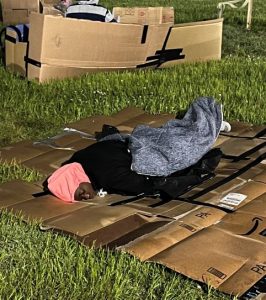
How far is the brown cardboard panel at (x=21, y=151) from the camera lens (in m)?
4.16

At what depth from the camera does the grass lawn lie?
8.27 feet

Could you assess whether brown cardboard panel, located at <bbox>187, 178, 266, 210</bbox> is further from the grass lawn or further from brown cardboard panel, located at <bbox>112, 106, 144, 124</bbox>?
brown cardboard panel, located at <bbox>112, 106, 144, 124</bbox>

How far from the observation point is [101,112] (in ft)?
17.2

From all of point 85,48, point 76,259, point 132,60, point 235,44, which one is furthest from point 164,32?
point 76,259

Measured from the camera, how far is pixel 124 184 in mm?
3482

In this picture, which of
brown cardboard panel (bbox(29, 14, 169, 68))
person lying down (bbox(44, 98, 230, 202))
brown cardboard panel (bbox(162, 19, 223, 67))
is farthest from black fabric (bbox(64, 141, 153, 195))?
brown cardboard panel (bbox(162, 19, 223, 67))

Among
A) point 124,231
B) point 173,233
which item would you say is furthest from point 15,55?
point 173,233

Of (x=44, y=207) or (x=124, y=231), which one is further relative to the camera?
(x=44, y=207)

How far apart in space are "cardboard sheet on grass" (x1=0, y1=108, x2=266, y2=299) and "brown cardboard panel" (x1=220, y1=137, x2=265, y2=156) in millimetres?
13

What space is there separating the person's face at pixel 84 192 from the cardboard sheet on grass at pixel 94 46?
2603 mm

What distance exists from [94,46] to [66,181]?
2.83 metres

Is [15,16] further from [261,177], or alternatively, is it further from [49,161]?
[261,177]

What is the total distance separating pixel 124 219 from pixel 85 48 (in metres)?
3.18

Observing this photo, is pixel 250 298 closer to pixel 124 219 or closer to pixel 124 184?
pixel 124 219
